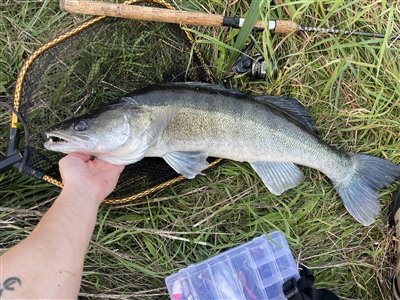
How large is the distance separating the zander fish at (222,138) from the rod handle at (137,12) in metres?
0.39

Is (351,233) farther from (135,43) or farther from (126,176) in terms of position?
(135,43)

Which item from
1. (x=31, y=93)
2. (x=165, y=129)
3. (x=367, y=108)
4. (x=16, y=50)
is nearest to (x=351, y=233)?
(x=367, y=108)

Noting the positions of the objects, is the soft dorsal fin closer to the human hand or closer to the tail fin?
the tail fin

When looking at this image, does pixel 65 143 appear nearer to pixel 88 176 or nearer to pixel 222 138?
pixel 88 176

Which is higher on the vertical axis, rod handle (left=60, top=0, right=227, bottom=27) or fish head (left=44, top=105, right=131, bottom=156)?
rod handle (left=60, top=0, right=227, bottom=27)

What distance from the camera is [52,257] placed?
6.57 ft

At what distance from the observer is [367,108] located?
3.03 m

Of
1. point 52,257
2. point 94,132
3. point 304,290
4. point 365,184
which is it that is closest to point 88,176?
point 94,132

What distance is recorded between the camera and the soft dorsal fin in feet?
9.11

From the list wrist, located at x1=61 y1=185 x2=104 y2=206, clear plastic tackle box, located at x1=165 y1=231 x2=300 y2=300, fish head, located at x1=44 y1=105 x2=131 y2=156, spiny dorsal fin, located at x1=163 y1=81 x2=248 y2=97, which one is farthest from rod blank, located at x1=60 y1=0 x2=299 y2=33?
clear plastic tackle box, located at x1=165 y1=231 x2=300 y2=300

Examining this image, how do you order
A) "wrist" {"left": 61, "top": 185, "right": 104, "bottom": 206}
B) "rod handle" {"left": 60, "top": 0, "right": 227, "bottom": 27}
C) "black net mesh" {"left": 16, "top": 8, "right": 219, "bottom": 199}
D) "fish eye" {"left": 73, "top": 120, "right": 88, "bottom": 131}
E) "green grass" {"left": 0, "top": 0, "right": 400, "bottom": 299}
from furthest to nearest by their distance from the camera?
1. "green grass" {"left": 0, "top": 0, "right": 400, "bottom": 299}
2. "black net mesh" {"left": 16, "top": 8, "right": 219, "bottom": 199}
3. "rod handle" {"left": 60, "top": 0, "right": 227, "bottom": 27}
4. "fish eye" {"left": 73, "top": 120, "right": 88, "bottom": 131}
5. "wrist" {"left": 61, "top": 185, "right": 104, "bottom": 206}

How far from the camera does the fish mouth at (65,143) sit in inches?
92.3

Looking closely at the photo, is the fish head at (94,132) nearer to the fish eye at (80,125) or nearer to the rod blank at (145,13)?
the fish eye at (80,125)

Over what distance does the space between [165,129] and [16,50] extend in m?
1.22
